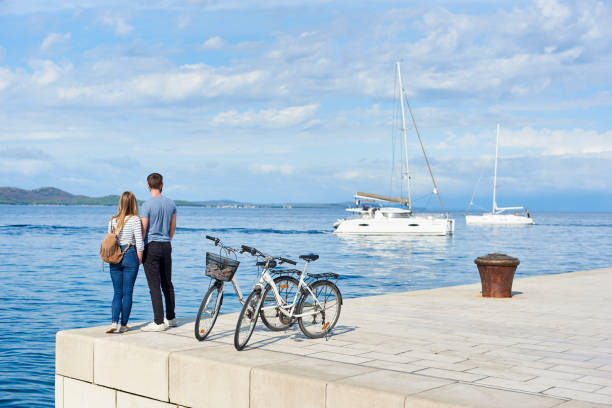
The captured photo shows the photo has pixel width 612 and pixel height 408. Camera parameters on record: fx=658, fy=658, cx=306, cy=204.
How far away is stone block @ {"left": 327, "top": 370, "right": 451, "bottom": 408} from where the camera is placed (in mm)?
5066

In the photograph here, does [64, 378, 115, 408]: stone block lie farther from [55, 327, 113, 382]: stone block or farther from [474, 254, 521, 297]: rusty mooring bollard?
[474, 254, 521, 297]: rusty mooring bollard

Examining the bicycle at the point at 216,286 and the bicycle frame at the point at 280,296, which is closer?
the bicycle at the point at 216,286

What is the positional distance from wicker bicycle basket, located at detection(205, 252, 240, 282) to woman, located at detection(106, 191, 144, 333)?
3.30 feet

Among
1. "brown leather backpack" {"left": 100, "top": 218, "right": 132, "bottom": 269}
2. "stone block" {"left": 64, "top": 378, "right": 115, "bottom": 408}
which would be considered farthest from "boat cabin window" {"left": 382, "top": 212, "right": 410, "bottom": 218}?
"stone block" {"left": 64, "top": 378, "right": 115, "bottom": 408}

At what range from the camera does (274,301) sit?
24.2ft

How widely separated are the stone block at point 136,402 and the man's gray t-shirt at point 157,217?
6.15 ft

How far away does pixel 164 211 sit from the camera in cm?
770

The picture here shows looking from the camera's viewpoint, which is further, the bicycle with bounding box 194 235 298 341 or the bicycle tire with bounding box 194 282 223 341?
the bicycle tire with bounding box 194 282 223 341

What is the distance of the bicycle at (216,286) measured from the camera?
23.1 feet

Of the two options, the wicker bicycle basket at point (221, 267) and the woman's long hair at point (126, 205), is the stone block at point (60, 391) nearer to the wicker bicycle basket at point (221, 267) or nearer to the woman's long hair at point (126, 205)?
the woman's long hair at point (126, 205)

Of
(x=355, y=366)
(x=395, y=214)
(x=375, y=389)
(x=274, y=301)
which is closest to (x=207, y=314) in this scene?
(x=274, y=301)

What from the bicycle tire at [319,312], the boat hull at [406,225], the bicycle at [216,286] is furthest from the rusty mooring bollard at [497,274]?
the boat hull at [406,225]

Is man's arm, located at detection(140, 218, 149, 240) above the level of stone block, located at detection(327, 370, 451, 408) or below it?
above

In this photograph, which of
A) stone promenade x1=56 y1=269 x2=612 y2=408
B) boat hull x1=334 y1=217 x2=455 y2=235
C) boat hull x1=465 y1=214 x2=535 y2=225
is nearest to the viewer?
stone promenade x1=56 y1=269 x2=612 y2=408
